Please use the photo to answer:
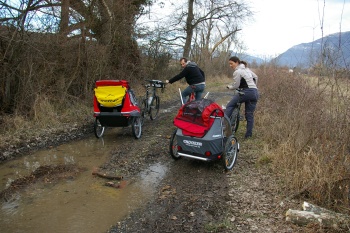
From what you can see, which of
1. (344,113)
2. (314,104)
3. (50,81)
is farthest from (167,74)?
(344,113)

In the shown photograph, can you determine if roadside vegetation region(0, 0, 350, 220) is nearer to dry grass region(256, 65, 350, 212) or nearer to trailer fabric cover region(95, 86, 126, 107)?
dry grass region(256, 65, 350, 212)

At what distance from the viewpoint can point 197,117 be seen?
5410 mm

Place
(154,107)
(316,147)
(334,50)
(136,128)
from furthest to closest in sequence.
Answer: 1. (154,107)
2. (136,128)
3. (316,147)
4. (334,50)

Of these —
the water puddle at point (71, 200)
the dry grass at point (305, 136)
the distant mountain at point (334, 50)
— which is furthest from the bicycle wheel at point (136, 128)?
the distant mountain at point (334, 50)

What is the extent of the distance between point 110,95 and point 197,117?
2569mm

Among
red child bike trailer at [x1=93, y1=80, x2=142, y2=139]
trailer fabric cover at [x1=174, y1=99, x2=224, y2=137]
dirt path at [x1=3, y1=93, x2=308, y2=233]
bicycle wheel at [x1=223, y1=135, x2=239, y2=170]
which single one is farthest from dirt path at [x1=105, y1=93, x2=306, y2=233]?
red child bike trailer at [x1=93, y1=80, x2=142, y2=139]

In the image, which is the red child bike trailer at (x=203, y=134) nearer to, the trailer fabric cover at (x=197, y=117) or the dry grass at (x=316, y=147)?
the trailer fabric cover at (x=197, y=117)

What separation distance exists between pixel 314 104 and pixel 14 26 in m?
7.67

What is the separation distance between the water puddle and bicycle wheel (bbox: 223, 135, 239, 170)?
1.22 meters

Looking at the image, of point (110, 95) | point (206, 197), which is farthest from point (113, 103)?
point (206, 197)

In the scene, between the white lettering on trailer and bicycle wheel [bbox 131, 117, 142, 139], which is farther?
bicycle wheel [bbox 131, 117, 142, 139]

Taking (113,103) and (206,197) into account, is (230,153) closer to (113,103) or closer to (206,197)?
(206,197)

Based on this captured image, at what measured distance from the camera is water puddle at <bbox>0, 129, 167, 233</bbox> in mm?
3865

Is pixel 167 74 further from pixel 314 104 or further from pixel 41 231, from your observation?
pixel 41 231
